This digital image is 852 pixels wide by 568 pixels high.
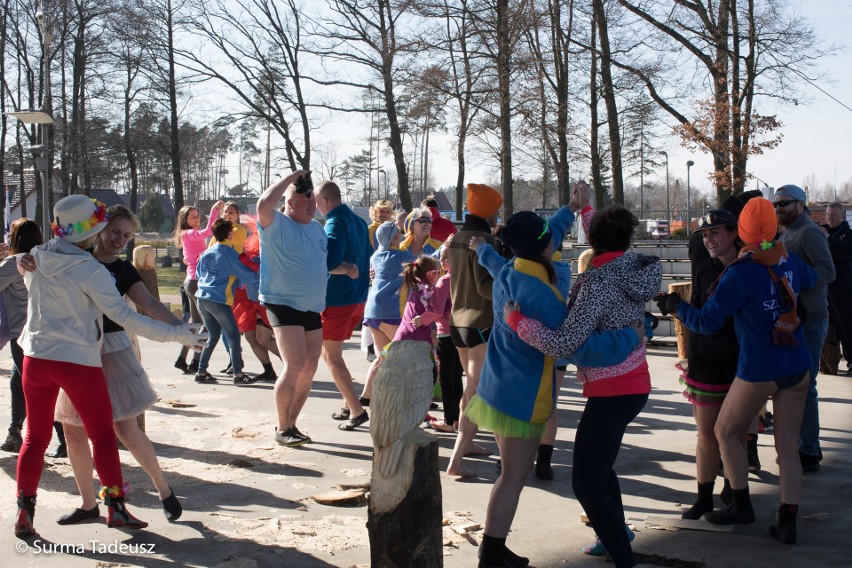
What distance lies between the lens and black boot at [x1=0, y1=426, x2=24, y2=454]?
21.7ft

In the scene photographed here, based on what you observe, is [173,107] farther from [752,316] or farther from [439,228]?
[752,316]

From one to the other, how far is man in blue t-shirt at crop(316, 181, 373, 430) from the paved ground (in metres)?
0.45

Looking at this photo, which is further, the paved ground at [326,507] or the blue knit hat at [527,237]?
the paved ground at [326,507]

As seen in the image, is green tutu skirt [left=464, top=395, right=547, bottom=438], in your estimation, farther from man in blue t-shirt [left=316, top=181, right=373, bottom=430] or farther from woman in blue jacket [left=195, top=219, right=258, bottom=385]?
woman in blue jacket [left=195, top=219, right=258, bottom=385]

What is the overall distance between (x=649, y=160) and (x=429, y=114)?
956 cm

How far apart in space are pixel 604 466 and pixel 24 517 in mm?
3048

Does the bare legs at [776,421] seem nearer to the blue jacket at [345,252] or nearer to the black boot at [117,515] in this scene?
the black boot at [117,515]

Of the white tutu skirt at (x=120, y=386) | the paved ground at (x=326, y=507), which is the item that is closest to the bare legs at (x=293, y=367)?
Answer: the paved ground at (x=326, y=507)

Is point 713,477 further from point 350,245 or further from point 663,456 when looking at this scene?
point 350,245

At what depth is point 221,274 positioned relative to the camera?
969 centimetres

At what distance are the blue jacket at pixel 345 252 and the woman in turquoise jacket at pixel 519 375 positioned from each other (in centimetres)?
318

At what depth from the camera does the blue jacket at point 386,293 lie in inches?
316

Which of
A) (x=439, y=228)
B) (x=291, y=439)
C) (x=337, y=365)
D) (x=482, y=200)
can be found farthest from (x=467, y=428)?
(x=439, y=228)

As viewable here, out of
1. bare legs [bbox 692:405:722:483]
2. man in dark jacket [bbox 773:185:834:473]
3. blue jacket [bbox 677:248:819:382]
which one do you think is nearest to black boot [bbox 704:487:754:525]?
bare legs [bbox 692:405:722:483]
